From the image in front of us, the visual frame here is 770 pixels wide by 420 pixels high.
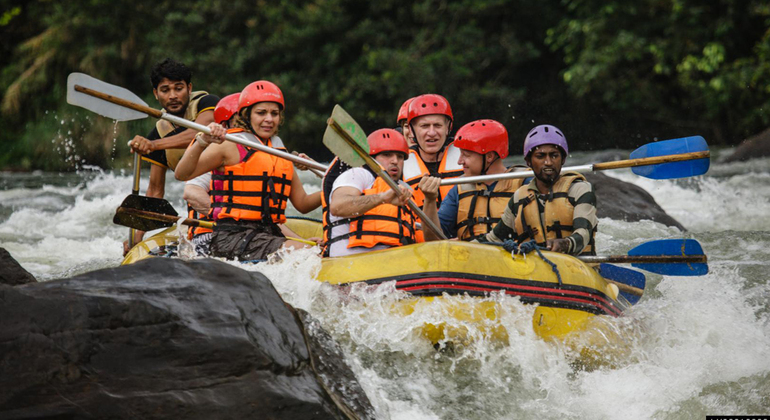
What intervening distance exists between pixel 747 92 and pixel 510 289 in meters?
10.6

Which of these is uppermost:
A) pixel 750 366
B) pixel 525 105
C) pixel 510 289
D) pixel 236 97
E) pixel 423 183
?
pixel 525 105

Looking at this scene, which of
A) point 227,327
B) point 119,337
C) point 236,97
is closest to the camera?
point 119,337

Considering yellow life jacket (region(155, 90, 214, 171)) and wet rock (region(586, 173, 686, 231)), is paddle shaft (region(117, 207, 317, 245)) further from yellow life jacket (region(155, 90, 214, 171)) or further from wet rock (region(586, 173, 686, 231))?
wet rock (region(586, 173, 686, 231))

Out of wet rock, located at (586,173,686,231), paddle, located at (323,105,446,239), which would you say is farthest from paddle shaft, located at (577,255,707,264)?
wet rock, located at (586,173,686,231)

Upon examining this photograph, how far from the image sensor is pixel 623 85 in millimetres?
14164

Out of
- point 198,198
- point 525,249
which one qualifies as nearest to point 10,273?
point 198,198

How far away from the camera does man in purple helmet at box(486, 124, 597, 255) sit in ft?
14.4

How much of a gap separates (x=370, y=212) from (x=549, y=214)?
Answer: 1004 mm

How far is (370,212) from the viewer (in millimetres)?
4297

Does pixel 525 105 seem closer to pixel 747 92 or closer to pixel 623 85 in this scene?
pixel 623 85

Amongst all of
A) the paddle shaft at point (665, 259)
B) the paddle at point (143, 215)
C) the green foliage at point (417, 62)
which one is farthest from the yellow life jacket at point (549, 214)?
the green foliage at point (417, 62)

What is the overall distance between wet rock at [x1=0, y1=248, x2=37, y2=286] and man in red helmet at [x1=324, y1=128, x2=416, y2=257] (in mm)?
1523

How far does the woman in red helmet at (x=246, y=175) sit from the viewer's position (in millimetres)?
4832

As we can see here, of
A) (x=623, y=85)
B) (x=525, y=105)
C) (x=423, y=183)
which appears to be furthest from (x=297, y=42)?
(x=423, y=183)
